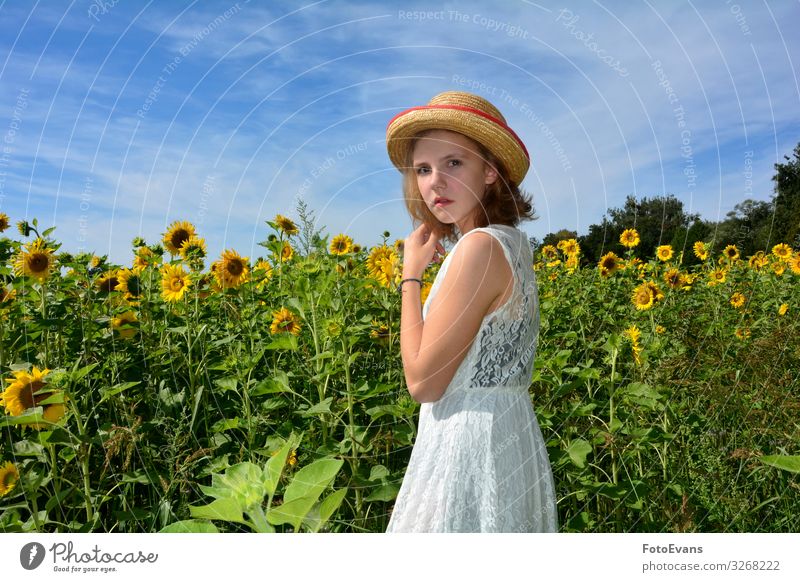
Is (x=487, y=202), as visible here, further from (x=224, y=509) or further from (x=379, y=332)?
(x=224, y=509)

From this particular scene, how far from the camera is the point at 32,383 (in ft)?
6.90

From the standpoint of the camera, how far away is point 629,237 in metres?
5.49

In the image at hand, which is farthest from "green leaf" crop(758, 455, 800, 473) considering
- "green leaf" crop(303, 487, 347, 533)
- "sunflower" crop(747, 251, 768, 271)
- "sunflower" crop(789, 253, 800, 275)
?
"sunflower" crop(747, 251, 768, 271)

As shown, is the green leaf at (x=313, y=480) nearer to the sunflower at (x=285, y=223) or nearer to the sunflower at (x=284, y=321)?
the sunflower at (x=284, y=321)

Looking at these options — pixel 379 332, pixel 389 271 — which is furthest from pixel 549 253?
pixel 379 332

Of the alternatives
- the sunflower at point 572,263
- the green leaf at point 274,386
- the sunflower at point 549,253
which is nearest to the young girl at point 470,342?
the green leaf at point 274,386

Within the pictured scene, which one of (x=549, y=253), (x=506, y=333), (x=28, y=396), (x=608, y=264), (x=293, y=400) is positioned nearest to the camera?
(x=506, y=333)

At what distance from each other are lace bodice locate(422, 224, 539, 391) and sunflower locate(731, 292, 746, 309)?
12.5 ft

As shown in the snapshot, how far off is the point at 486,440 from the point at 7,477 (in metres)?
1.51

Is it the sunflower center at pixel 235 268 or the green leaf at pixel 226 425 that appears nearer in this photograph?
the green leaf at pixel 226 425

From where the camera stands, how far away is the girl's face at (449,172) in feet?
5.86

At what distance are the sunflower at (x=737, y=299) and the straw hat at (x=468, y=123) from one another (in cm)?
382
